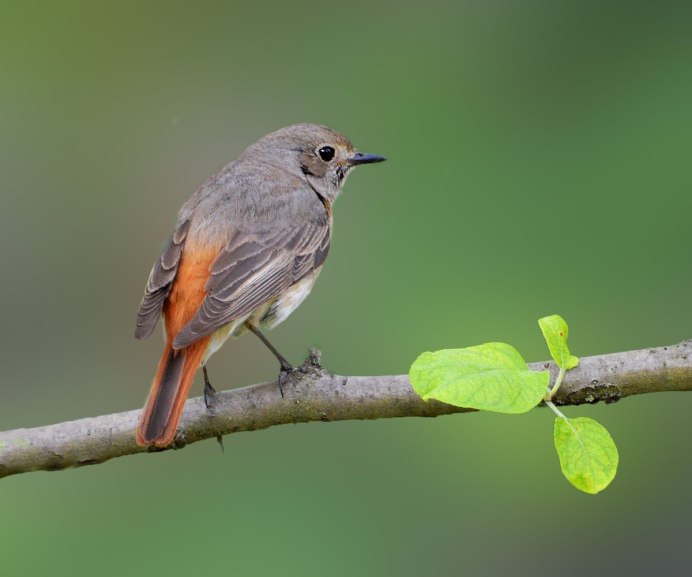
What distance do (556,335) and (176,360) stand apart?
148 cm

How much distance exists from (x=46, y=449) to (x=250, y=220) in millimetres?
1253

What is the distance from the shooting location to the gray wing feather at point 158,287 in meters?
3.13

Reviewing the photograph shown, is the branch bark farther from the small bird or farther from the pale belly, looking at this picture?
the pale belly

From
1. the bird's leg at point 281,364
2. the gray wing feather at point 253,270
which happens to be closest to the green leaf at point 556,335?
the bird's leg at point 281,364

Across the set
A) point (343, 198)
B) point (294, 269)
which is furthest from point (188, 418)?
point (343, 198)

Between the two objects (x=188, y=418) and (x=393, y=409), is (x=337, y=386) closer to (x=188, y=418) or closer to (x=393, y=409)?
(x=393, y=409)

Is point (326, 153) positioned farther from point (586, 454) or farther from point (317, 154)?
point (586, 454)

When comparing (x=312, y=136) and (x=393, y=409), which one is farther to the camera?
(x=312, y=136)

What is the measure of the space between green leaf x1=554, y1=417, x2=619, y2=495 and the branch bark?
1.92 ft

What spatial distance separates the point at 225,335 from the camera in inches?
131

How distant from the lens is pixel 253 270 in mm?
3385

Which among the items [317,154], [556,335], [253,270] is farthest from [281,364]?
[556,335]

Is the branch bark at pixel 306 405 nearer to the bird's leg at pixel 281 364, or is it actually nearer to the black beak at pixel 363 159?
the bird's leg at pixel 281 364

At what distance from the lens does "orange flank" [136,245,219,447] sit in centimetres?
269
